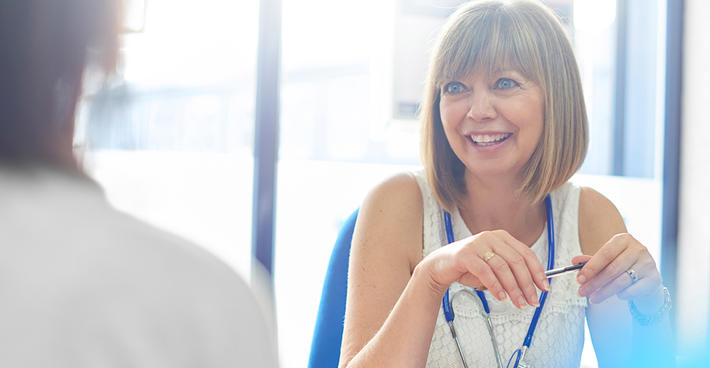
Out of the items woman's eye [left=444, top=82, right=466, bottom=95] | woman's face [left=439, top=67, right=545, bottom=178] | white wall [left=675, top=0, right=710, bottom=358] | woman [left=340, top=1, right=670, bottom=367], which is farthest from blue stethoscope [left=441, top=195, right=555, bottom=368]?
white wall [left=675, top=0, right=710, bottom=358]

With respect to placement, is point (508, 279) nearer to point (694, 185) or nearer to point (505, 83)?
point (505, 83)

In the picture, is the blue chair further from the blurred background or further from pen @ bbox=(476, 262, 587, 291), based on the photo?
the blurred background

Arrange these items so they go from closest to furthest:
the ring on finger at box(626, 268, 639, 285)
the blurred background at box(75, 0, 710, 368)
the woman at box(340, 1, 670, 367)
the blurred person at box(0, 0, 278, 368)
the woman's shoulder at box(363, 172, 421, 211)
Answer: the blurred person at box(0, 0, 278, 368) < the ring on finger at box(626, 268, 639, 285) < the woman at box(340, 1, 670, 367) < the woman's shoulder at box(363, 172, 421, 211) < the blurred background at box(75, 0, 710, 368)

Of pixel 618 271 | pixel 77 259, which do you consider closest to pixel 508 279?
pixel 618 271

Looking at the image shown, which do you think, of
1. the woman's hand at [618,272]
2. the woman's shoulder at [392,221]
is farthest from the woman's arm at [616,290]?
the woman's shoulder at [392,221]

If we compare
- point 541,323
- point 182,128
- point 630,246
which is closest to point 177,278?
point 630,246

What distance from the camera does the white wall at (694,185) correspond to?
8.53ft

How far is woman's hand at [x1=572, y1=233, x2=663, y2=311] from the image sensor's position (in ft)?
3.37

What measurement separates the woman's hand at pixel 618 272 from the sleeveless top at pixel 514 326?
17 centimetres

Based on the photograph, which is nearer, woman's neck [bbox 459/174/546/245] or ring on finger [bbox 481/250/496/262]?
ring on finger [bbox 481/250/496/262]

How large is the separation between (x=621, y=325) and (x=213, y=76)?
6.01 feet

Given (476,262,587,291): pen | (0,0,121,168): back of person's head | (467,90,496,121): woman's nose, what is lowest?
(476,262,587,291): pen

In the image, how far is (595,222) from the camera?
1368 millimetres

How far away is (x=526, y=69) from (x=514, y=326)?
505mm
